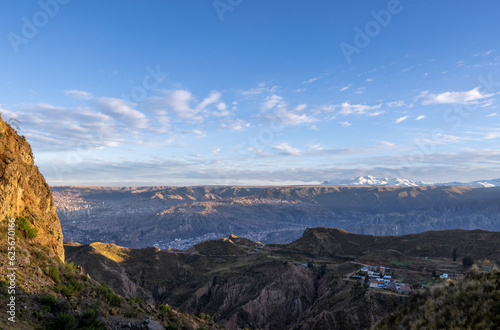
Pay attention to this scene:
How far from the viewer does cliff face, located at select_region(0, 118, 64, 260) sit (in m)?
19.4

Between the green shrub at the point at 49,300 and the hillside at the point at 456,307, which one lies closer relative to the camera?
the hillside at the point at 456,307

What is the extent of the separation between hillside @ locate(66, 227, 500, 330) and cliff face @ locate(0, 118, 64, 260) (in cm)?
4560

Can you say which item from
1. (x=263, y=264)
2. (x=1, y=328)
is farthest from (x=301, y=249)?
(x=1, y=328)

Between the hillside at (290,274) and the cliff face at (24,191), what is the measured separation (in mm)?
45598

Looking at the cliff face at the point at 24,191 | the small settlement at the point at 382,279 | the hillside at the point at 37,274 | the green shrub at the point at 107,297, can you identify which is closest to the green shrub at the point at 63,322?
the hillside at the point at 37,274

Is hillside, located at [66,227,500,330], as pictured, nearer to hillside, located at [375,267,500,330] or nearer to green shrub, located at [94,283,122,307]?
hillside, located at [375,267,500,330]

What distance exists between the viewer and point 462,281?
42.3ft

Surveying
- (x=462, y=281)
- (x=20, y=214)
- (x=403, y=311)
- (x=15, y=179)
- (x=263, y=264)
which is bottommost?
(x=263, y=264)

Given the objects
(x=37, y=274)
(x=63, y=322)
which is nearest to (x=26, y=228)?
(x=37, y=274)

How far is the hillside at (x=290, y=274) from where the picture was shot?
55.8m

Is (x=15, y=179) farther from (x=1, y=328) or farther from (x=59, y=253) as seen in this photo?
(x=1, y=328)

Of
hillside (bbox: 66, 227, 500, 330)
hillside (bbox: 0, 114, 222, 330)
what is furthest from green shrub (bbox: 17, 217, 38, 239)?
hillside (bbox: 66, 227, 500, 330)

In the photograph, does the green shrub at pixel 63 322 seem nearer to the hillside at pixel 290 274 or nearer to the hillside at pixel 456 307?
the hillside at pixel 456 307

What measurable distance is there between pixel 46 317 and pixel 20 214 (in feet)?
34.5
